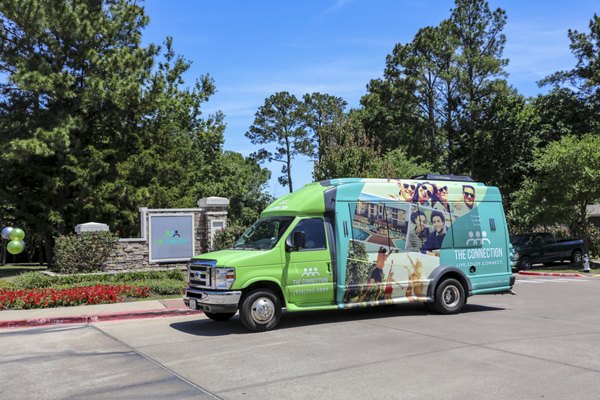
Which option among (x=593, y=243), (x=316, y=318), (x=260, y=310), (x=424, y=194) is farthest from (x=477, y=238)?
(x=593, y=243)

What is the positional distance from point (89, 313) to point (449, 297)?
797 centimetres

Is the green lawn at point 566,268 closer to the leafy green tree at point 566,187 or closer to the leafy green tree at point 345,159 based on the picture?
the leafy green tree at point 566,187

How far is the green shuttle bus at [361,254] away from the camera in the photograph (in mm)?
9734

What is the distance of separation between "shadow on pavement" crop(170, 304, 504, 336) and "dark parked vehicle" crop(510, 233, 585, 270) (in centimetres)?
1360

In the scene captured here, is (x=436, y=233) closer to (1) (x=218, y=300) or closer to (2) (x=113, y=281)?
(1) (x=218, y=300)

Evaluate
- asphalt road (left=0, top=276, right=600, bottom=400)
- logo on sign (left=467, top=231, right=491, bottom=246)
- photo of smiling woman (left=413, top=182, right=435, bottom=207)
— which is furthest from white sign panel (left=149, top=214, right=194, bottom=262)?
logo on sign (left=467, top=231, right=491, bottom=246)

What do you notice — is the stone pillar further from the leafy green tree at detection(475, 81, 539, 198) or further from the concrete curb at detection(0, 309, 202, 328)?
the leafy green tree at detection(475, 81, 539, 198)

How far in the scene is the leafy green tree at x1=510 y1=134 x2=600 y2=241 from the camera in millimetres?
24234

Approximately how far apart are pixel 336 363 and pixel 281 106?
6505 centimetres

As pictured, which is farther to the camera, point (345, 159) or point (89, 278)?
point (345, 159)

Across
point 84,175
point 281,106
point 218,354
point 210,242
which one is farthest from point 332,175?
point 281,106

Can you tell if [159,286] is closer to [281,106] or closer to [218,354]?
[218,354]

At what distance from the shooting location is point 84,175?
2506cm

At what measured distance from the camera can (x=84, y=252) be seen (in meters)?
18.1
